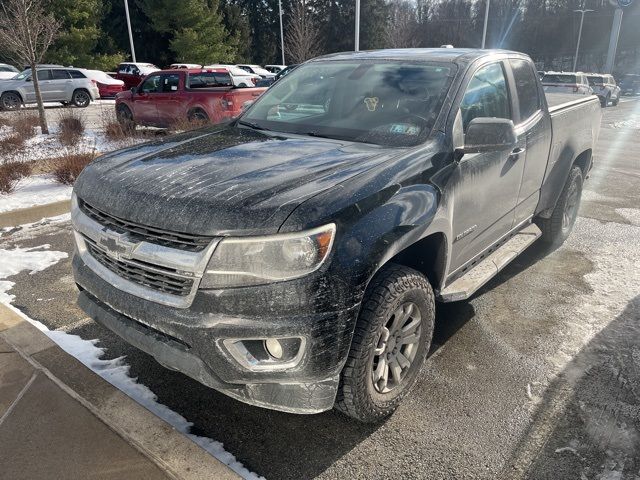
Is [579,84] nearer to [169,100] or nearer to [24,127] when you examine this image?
[169,100]

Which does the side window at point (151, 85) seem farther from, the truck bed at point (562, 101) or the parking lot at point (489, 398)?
the truck bed at point (562, 101)

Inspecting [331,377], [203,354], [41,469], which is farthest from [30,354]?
[331,377]

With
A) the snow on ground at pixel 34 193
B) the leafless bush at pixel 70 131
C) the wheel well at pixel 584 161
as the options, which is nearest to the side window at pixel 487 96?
the wheel well at pixel 584 161

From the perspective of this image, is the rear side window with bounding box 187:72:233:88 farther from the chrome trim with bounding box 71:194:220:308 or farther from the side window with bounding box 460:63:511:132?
the chrome trim with bounding box 71:194:220:308

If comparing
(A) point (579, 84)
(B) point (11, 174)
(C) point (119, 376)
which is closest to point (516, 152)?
(C) point (119, 376)

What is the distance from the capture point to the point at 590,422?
2.67 m

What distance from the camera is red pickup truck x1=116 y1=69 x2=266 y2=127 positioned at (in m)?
11.5

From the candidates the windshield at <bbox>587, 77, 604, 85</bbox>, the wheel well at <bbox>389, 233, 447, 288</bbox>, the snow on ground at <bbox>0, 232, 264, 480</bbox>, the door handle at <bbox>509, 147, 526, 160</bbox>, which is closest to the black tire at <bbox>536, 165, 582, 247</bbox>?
the door handle at <bbox>509, 147, 526, 160</bbox>

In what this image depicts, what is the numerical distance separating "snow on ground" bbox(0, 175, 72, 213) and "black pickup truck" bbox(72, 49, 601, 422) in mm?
3757

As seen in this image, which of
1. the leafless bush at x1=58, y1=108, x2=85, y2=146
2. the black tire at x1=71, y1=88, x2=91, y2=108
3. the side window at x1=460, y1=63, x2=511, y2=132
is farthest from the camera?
the black tire at x1=71, y1=88, x2=91, y2=108

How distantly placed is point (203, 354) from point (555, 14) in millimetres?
75728

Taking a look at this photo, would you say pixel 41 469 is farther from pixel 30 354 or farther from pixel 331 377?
pixel 331 377

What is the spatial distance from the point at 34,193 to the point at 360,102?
5231 millimetres

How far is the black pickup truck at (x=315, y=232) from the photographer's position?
6.93 feet
